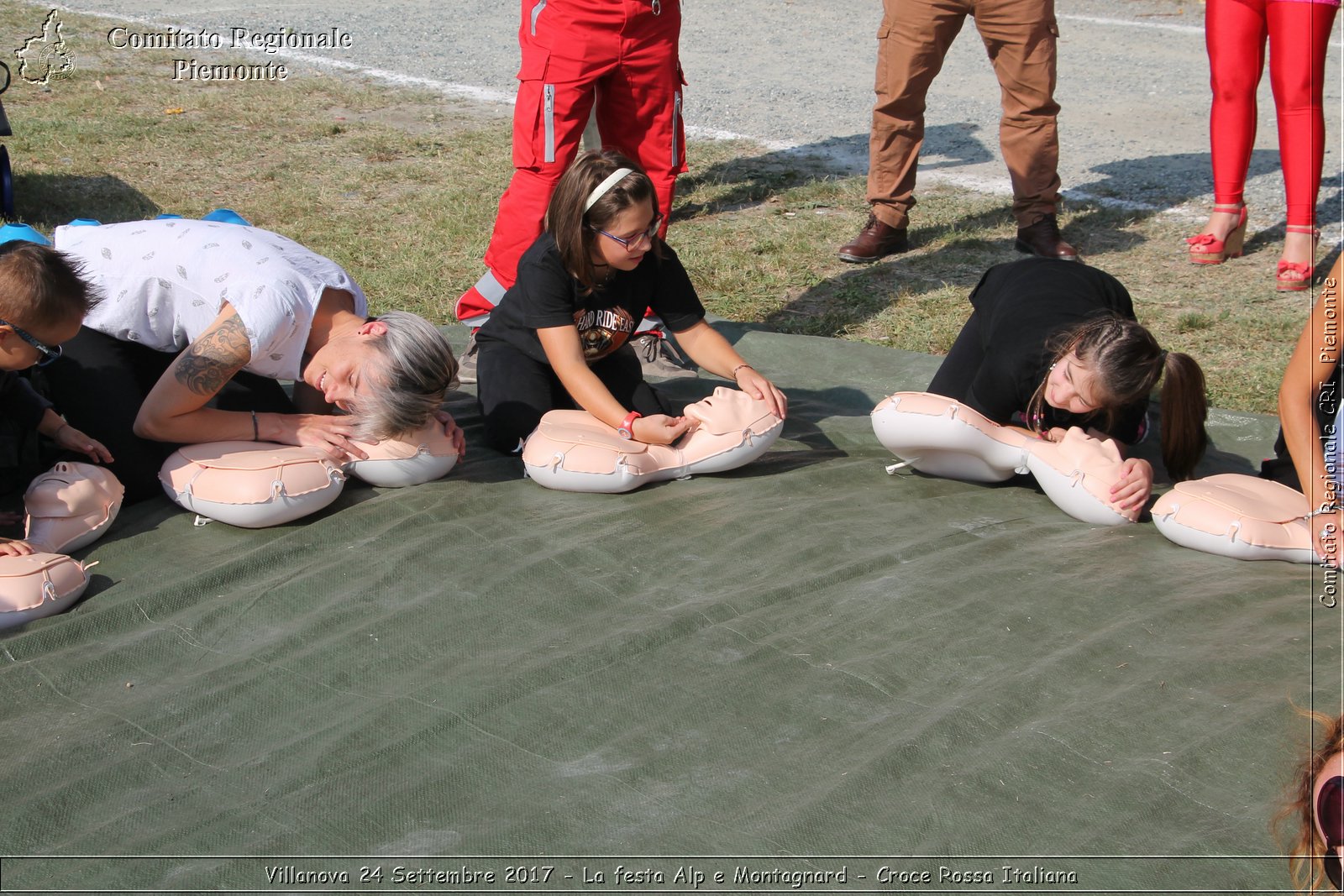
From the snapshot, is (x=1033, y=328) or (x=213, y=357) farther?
(x=1033, y=328)

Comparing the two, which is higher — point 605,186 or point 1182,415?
point 605,186

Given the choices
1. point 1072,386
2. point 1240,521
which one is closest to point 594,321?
point 1072,386

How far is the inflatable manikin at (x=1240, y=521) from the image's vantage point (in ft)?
7.78

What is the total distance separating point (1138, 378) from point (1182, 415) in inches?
11.9

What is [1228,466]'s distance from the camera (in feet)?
10.2

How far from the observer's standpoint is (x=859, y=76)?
789 cm

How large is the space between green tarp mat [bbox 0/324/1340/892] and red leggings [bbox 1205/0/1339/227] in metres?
2.55

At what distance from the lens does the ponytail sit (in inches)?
105

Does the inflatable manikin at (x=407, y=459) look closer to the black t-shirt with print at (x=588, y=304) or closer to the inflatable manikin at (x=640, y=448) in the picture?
the inflatable manikin at (x=640, y=448)

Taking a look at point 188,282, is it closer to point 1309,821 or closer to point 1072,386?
point 1072,386

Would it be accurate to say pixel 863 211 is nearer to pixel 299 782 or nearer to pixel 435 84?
pixel 435 84

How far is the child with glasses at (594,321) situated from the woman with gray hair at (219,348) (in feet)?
1.09

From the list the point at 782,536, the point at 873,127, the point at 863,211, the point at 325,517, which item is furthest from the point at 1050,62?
the point at 325,517

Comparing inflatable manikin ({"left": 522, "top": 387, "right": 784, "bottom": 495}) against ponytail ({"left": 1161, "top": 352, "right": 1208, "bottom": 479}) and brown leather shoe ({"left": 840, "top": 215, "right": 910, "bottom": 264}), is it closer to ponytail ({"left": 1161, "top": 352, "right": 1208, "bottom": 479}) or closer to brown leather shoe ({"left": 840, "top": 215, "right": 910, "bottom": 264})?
ponytail ({"left": 1161, "top": 352, "right": 1208, "bottom": 479})
